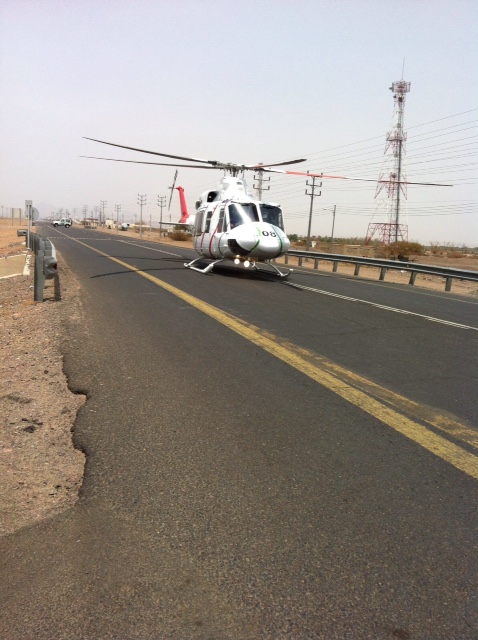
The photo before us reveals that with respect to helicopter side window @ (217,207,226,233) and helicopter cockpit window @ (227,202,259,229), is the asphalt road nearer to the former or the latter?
helicopter cockpit window @ (227,202,259,229)

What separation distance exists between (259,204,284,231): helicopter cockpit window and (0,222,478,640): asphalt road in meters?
9.79

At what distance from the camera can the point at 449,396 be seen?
17.5 feet

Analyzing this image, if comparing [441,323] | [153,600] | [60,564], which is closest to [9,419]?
[60,564]

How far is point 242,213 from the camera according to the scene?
52.6 feet

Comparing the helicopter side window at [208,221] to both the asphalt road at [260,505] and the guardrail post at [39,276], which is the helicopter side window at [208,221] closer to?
the guardrail post at [39,276]

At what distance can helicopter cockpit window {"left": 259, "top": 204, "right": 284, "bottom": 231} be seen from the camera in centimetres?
1611

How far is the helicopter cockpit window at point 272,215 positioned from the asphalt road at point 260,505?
979 centimetres

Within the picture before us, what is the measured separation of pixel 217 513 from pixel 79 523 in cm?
80

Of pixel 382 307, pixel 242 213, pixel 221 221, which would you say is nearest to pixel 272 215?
pixel 242 213

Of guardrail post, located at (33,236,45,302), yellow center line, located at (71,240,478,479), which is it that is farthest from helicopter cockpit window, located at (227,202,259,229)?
yellow center line, located at (71,240,478,479)

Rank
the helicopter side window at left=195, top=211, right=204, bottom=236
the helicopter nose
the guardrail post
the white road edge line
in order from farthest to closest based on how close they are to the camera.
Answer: the helicopter side window at left=195, top=211, right=204, bottom=236 → the helicopter nose → the guardrail post → the white road edge line

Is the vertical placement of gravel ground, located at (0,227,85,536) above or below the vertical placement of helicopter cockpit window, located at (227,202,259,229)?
below

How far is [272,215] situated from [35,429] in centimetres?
1310

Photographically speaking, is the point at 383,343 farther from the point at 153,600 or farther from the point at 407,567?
the point at 153,600
